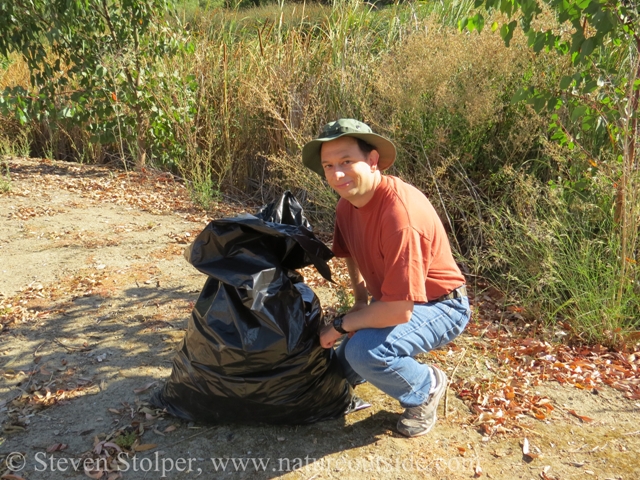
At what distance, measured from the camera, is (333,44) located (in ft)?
17.3

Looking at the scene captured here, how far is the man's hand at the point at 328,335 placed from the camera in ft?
7.17

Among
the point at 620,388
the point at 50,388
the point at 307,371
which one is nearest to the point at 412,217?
the point at 307,371

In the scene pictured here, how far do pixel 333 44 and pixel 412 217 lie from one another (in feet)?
12.2

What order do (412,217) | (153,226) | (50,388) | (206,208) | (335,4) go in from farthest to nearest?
(335,4)
(206,208)
(153,226)
(50,388)
(412,217)

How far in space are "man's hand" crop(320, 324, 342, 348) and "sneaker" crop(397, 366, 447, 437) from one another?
0.43 m

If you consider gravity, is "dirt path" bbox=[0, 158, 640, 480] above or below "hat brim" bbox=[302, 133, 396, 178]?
below

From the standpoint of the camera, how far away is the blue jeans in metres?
2.12

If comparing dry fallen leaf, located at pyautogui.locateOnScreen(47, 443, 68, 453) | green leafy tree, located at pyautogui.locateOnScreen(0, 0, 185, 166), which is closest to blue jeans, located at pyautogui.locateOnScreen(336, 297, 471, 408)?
dry fallen leaf, located at pyautogui.locateOnScreen(47, 443, 68, 453)

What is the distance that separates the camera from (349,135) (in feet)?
6.70

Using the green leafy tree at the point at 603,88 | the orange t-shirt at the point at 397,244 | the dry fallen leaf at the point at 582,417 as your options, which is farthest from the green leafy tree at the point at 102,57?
the dry fallen leaf at the point at 582,417

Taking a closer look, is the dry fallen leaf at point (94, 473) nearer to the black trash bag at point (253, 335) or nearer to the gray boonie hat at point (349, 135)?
the black trash bag at point (253, 335)

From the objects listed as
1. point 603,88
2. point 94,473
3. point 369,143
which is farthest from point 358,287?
point 603,88

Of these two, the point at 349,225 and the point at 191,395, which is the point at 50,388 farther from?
the point at 349,225

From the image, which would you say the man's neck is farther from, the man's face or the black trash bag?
the black trash bag
